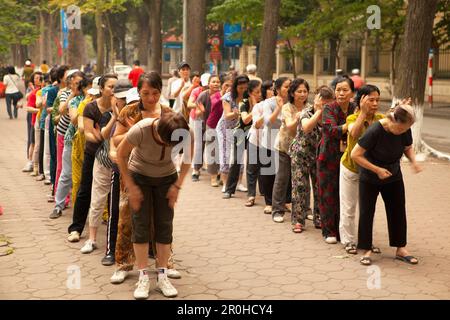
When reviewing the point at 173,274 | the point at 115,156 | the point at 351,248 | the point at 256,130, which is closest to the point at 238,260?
the point at 173,274

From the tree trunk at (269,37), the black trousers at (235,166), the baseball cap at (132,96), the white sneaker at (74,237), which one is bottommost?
the white sneaker at (74,237)

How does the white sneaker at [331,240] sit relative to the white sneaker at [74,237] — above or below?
below

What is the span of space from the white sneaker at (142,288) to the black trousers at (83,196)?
6.27 ft

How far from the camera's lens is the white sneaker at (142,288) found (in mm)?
4984

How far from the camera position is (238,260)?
607cm

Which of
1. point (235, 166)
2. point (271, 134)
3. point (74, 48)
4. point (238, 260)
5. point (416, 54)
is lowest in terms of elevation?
point (238, 260)

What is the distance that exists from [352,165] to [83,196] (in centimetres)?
272

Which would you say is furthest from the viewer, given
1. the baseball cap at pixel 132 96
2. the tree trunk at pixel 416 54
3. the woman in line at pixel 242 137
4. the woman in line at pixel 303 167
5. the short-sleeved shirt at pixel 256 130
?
the tree trunk at pixel 416 54

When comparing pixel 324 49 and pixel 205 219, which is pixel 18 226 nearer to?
pixel 205 219

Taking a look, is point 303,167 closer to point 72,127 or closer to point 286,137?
point 286,137

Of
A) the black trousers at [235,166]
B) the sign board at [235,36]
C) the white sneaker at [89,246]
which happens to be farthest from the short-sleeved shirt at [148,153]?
the sign board at [235,36]

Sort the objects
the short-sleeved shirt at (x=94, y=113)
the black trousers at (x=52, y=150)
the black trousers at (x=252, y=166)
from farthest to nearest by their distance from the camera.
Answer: the black trousers at (x=52, y=150)
the black trousers at (x=252, y=166)
the short-sleeved shirt at (x=94, y=113)

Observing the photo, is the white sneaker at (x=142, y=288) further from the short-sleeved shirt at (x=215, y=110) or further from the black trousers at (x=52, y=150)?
the short-sleeved shirt at (x=215, y=110)

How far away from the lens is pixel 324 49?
36.7m
